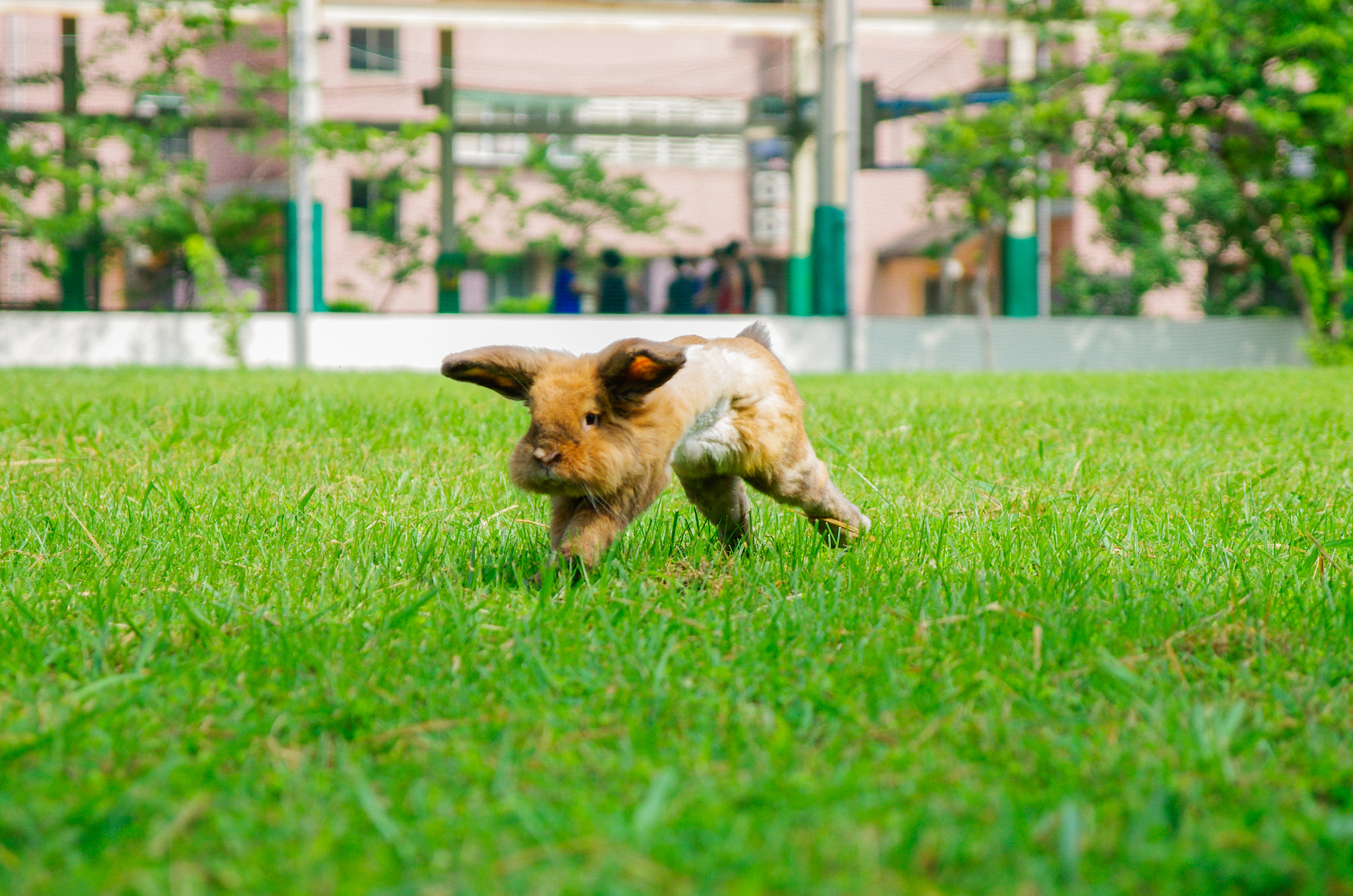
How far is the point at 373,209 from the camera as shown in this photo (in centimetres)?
1608

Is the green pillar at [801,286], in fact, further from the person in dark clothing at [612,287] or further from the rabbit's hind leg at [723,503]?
the rabbit's hind leg at [723,503]

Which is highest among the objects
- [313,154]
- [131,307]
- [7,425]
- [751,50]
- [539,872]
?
[751,50]

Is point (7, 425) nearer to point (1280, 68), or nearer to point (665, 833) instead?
point (665, 833)

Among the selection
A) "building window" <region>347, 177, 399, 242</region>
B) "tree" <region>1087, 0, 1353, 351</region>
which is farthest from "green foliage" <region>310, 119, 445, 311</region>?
"tree" <region>1087, 0, 1353, 351</region>

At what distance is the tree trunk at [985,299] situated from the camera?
15.5 m

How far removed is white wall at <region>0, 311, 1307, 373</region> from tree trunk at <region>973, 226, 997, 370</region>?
0.15 m

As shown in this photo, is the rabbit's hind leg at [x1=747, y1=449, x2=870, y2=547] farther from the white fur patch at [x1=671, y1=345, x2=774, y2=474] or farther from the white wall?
the white wall

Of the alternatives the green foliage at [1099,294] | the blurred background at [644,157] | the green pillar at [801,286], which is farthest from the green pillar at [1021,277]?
the green pillar at [801,286]

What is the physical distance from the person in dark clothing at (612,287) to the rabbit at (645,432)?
1304 cm

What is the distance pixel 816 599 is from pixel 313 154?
13480mm

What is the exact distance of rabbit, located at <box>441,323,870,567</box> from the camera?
8.27 feet

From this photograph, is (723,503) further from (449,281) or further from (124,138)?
(124,138)

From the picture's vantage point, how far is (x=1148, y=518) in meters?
3.56

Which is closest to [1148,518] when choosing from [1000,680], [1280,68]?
[1000,680]
